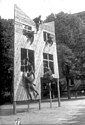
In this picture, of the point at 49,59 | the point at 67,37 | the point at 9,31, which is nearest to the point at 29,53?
the point at 49,59

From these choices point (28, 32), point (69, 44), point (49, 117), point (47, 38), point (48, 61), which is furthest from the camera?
point (69, 44)

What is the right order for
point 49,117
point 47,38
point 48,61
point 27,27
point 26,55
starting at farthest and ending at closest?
point 47,38 → point 48,61 → point 27,27 → point 26,55 → point 49,117

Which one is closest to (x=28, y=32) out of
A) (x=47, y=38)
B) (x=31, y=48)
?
(x=31, y=48)

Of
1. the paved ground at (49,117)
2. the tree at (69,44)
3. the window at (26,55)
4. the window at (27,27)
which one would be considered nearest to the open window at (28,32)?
the window at (27,27)

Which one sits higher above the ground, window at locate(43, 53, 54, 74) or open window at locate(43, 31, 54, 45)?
open window at locate(43, 31, 54, 45)

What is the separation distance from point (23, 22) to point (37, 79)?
383 cm

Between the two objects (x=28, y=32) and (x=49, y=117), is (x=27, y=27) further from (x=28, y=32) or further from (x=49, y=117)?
(x=49, y=117)

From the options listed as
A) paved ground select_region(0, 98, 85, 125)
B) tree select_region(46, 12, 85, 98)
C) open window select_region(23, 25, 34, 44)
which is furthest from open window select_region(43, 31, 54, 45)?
tree select_region(46, 12, 85, 98)

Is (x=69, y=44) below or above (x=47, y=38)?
above

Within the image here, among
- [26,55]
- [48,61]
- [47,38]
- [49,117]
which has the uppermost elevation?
[47,38]

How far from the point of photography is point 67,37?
2773cm

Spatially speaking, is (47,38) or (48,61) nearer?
(48,61)

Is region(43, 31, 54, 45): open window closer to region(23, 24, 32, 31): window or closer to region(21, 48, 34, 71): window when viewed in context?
region(23, 24, 32, 31): window

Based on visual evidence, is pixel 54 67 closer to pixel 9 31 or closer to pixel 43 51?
pixel 43 51
